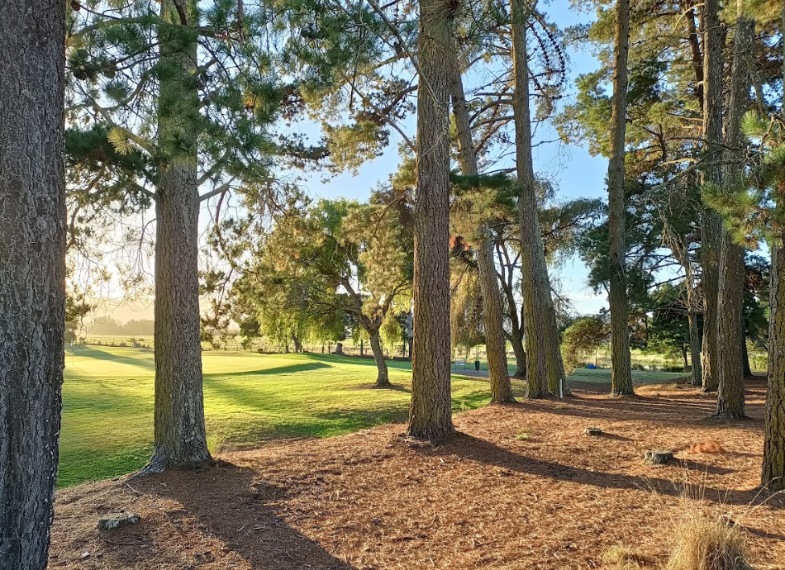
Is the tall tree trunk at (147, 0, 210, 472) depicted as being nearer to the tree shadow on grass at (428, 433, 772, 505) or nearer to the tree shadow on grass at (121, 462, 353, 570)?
the tree shadow on grass at (121, 462, 353, 570)

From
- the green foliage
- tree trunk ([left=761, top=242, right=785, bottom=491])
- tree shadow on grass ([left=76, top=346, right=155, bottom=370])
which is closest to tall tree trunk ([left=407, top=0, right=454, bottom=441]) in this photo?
tree trunk ([left=761, top=242, right=785, bottom=491])

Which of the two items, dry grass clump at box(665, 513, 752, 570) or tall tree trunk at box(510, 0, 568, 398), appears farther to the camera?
tall tree trunk at box(510, 0, 568, 398)

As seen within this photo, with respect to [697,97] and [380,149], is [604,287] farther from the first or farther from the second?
[380,149]

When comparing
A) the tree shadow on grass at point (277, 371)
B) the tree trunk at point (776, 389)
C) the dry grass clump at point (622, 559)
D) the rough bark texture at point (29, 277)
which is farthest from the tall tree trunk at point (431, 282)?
the tree shadow on grass at point (277, 371)

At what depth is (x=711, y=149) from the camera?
766 cm

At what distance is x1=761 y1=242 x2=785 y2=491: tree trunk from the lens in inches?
157

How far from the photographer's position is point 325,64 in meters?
4.25

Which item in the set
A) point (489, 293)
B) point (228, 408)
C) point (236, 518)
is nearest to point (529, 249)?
point (489, 293)

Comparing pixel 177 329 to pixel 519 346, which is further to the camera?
pixel 519 346

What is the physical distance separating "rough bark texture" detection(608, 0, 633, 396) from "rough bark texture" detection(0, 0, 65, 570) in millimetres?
10855

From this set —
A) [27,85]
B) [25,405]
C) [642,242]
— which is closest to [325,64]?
[27,85]

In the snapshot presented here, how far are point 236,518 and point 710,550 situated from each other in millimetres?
3154

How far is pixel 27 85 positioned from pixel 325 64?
251 cm

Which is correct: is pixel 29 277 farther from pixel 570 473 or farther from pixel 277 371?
pixel 277 371
